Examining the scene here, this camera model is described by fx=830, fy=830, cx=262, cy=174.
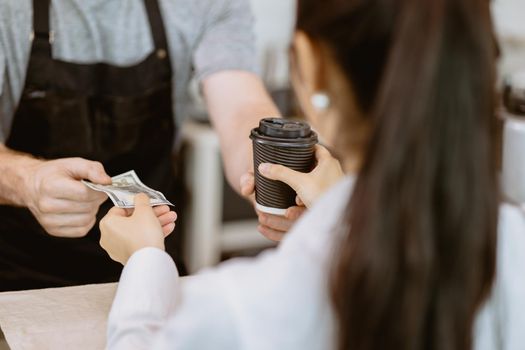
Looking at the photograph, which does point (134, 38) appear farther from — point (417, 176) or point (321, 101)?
point (417, 176)

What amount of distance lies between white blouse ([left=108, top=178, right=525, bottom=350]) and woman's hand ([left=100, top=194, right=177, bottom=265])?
0.96 ft

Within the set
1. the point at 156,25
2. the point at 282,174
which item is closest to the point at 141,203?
the point at 282,174

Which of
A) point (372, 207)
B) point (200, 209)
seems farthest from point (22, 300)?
point (200, 209)

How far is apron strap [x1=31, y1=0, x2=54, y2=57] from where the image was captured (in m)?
1.79

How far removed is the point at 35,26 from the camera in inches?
70.5

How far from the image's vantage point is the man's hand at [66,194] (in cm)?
142

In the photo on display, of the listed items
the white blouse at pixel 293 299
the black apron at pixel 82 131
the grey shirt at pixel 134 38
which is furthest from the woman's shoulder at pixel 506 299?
the grey shirt at pixel 134 38

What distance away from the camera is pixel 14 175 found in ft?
5.19

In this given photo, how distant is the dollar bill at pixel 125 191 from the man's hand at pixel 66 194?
0.02 metres

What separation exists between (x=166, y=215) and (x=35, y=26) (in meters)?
0.71

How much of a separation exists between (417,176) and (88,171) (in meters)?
0.80

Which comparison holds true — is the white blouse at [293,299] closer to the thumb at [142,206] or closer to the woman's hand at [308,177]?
the thumb at [142,206]

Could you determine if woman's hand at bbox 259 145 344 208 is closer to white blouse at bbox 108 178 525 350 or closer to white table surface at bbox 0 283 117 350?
white table surface at bbox 0 283 117 350

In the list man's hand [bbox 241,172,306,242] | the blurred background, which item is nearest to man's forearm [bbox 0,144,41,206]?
man's hand [bbox 241,172,306,242]
